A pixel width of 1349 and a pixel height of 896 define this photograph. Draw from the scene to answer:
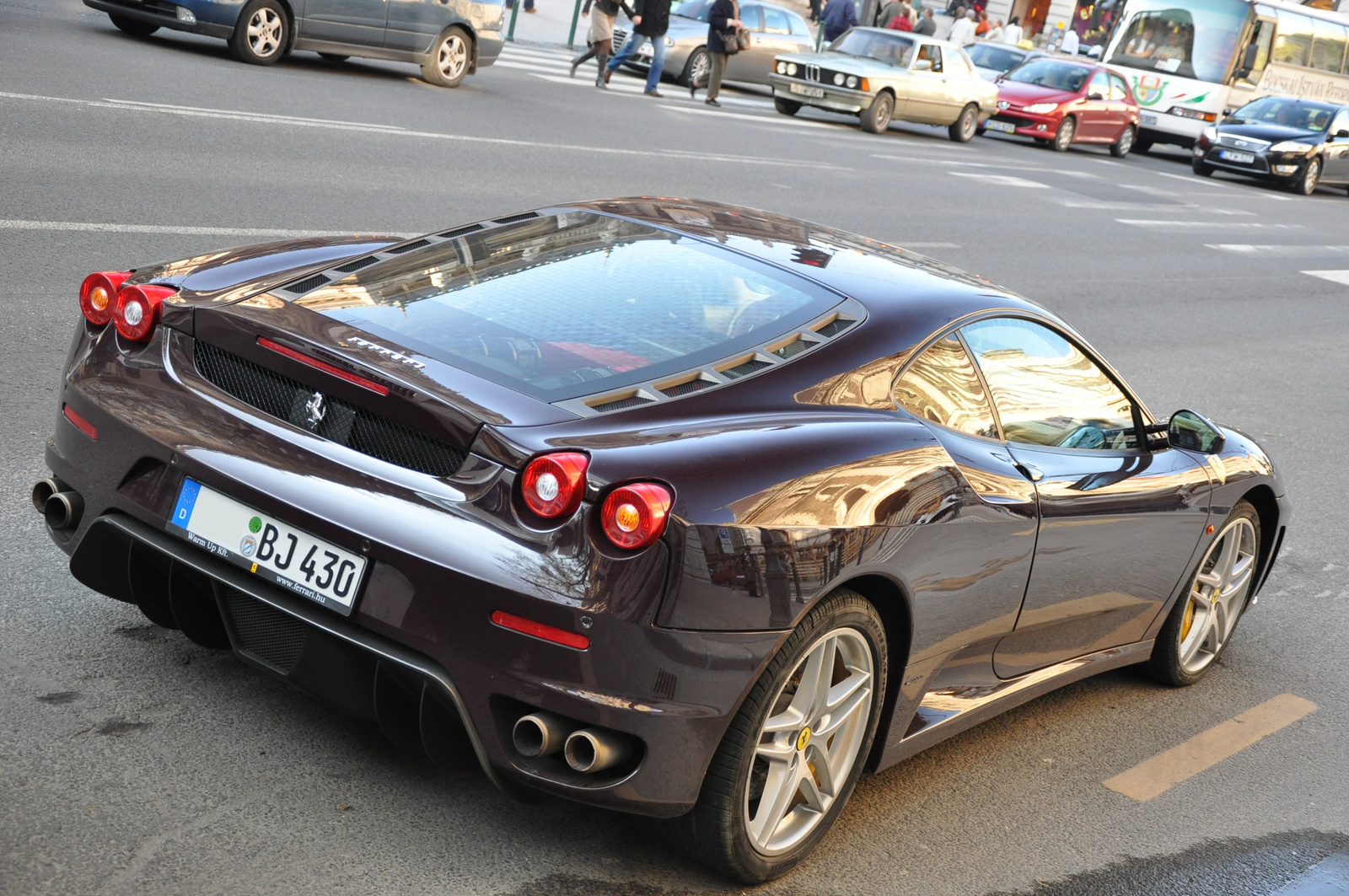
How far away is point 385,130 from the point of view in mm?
13422

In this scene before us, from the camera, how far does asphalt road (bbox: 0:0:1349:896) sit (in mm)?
3102

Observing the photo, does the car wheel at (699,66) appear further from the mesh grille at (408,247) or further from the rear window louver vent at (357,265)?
the rear window louver vent at (357,265)

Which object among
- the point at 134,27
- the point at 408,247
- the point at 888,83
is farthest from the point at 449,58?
the point at 408,247

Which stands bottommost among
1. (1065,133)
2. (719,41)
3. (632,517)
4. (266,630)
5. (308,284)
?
(266,630)

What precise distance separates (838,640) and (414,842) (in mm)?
1024

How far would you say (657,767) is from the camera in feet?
9.51

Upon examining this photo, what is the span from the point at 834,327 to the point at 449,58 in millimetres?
15146

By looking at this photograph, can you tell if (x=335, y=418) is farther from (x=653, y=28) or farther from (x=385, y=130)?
(x=653, y=28)

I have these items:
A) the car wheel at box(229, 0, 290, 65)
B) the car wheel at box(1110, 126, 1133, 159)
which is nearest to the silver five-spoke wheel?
the car wheel at box(229, 0, 290, 65)

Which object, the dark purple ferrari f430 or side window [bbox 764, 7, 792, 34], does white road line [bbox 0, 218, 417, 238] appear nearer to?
the dark purple ferrari f430

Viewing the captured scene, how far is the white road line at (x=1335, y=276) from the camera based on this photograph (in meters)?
17.0

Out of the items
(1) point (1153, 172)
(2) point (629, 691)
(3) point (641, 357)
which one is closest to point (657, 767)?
(2) point (629, 691)

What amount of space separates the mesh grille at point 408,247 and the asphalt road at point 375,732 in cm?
119

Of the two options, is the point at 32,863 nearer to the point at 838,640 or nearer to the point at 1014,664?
the point at 838,640
